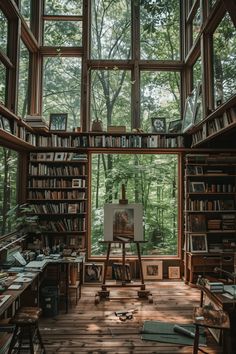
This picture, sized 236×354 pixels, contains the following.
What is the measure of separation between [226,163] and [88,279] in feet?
10.9

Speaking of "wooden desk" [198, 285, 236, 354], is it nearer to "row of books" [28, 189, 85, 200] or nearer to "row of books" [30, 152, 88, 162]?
"row of books" [28, 189, 85, 200]

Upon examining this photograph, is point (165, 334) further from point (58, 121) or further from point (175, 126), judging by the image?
point (58, 121)

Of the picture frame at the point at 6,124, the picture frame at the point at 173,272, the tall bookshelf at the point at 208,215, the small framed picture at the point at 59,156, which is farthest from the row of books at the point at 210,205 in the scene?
the picture frame at the point at 6,124

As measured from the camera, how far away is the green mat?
137 inches

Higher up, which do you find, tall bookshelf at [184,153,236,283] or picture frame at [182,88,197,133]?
picture frame at [182,88,197,133]

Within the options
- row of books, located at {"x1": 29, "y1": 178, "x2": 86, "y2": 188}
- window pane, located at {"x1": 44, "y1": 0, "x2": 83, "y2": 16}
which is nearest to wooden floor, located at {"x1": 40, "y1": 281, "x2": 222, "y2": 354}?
row of books, located at {"x1": 29, "y1": 178, "x2": 86, "y2": 188}

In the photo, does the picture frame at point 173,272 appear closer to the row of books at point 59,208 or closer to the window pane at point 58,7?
the row of books at point 59,208

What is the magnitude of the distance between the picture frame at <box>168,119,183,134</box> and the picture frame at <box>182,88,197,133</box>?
0.11 meters

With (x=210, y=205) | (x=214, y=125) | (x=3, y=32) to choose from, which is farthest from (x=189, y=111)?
Result: (x=3, y=32)

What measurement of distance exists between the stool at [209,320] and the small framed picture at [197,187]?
2.80m

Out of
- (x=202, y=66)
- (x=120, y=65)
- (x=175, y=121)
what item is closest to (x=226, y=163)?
(x=175, y=121)

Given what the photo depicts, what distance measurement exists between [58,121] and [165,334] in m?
4.22

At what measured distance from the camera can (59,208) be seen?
A: 19.0 ft

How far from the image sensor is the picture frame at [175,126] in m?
6.18
